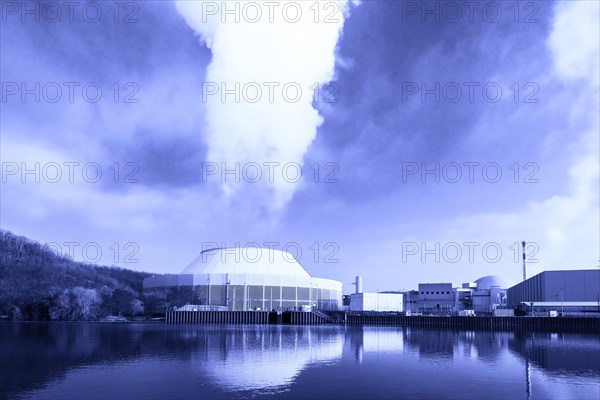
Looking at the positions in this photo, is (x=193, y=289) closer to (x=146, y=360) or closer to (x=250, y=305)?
(x=250, y=305)

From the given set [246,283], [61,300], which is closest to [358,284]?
[246,283]

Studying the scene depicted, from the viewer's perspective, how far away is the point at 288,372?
912 inches

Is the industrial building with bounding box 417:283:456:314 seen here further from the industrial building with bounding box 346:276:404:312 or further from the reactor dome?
the reactor dome

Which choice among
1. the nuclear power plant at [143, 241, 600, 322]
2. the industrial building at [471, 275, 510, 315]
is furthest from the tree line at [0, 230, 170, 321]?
the industrial building at [471, 275, 510, 315]

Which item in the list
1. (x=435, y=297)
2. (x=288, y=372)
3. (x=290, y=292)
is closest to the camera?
(x=288, y=372)

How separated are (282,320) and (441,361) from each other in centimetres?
5809

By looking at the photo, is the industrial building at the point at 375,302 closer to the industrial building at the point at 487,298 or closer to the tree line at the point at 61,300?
the industrial building at the point at 487,298

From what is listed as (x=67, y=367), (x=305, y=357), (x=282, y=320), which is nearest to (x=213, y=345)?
(x=305, y=357)

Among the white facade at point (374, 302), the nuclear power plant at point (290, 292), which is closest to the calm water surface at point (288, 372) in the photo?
the nuclear power plant at point (290, 292)

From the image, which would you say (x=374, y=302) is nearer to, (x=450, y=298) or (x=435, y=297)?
(x=435, y=297)

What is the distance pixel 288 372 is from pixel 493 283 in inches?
4400

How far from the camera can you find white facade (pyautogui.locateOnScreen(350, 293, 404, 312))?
95356mm

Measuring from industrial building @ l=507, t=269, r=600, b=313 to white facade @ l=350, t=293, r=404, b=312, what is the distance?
86.9ft

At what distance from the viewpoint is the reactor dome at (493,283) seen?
4902 inches
